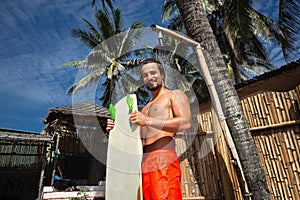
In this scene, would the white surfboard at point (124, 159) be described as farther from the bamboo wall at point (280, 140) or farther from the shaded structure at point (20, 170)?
the shaded structure at point (20, 170)

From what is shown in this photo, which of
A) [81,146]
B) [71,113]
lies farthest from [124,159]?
[81,146]

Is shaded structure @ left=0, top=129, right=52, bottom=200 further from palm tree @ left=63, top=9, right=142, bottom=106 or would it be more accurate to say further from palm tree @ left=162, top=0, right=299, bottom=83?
palm tree @ left=162, top=0, right=299, bottom=83

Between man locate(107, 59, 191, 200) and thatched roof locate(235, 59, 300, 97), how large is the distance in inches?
164

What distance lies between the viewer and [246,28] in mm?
6215

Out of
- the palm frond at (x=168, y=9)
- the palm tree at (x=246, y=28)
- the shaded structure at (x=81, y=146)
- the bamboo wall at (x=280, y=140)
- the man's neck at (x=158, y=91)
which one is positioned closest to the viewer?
the man's neck at (x=158, y=91)

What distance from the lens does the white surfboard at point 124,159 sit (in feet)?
5.47

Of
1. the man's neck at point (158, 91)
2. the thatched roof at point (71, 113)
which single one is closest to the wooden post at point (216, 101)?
the man's neck at point (158, 91)

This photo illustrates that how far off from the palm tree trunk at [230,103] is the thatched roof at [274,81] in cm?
293

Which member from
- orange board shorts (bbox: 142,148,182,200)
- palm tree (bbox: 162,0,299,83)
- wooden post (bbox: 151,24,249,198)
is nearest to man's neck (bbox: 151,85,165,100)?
orange board shorts (bbox: 142,148,182,200)

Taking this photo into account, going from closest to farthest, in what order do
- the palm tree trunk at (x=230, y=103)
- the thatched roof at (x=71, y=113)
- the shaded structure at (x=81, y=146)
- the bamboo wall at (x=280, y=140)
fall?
1. the palm tree trunk at (x=230, y=103)
2. the bamboo wall at (x=280, y=140)
3. the thatched roof at (x=71, y=113)
4. the shaded structure at (x=81, y=146)

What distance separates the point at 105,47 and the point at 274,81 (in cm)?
1063

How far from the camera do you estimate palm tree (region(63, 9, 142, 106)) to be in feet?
43.0

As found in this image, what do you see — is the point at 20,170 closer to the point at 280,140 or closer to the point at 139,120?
the point at 139,120

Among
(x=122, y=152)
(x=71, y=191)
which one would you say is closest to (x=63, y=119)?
(x=71, y=191)
